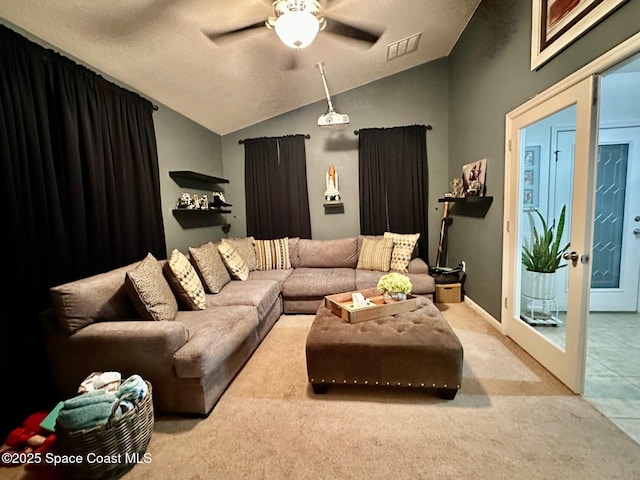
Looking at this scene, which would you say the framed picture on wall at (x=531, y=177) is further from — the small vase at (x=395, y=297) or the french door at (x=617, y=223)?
the small vase at (x=395, y=297)

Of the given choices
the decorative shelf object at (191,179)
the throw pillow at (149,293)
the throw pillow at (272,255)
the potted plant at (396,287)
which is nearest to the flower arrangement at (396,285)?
the potted plant at (396,287)

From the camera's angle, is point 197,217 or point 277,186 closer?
point 197,217

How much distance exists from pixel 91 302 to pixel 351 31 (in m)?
2.62

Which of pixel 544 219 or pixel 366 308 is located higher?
pixel 544 219

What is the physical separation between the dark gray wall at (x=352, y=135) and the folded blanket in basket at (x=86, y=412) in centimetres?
347

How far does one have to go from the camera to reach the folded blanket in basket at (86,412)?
1.33 m

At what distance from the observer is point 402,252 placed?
3.76 metres

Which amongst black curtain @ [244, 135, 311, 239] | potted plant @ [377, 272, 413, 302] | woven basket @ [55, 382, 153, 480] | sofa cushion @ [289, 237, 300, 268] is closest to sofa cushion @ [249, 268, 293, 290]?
sofa cushion @ [289, 237, 300, 268]

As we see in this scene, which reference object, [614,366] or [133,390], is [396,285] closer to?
[614,366]

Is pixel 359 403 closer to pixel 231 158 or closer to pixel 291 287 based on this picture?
pixel 291 287

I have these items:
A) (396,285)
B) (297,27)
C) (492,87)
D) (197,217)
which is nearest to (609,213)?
(492,87)

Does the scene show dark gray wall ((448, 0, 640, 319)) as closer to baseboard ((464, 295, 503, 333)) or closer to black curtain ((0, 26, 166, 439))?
baseboard ((464, 295, 503, 333))

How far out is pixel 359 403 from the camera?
1887 millimetres

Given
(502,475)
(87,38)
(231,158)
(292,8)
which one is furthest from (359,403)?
(231,158)
